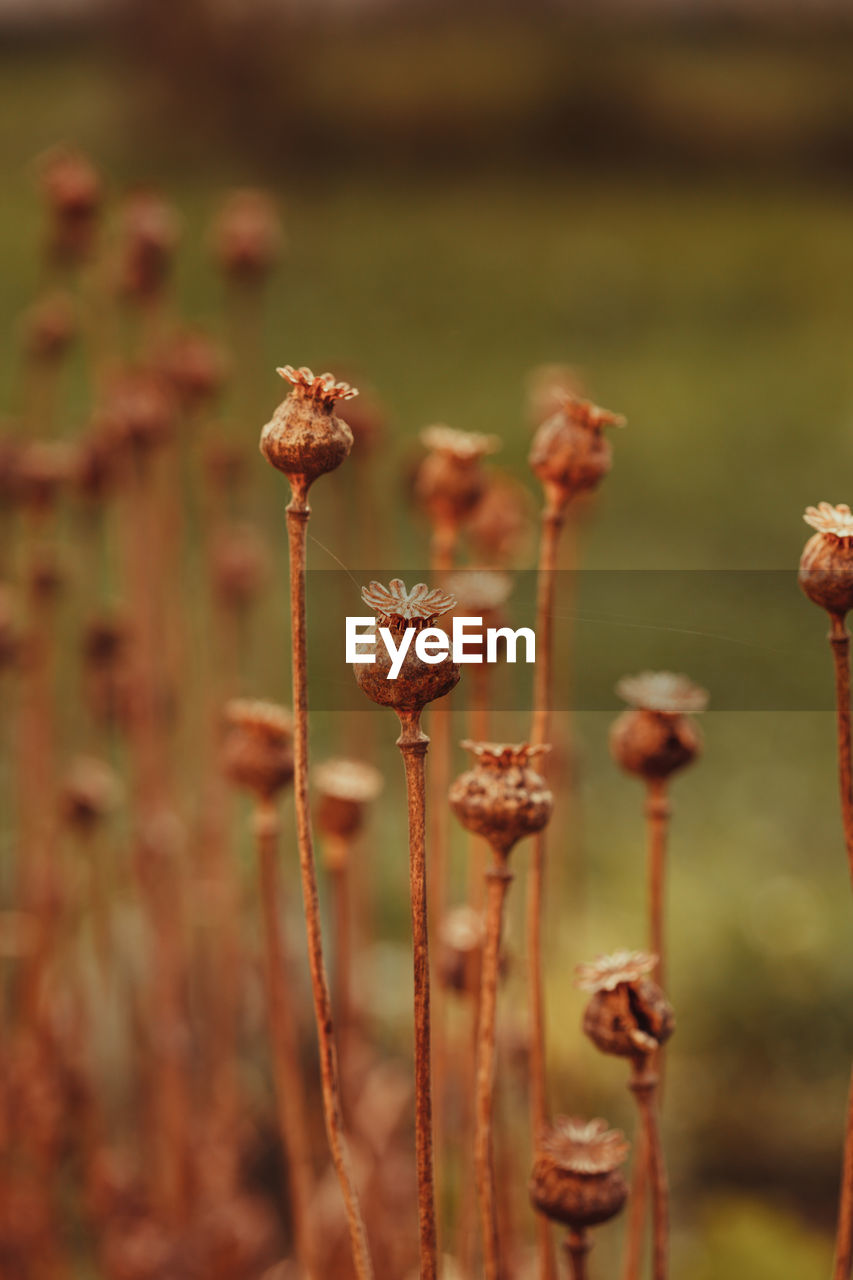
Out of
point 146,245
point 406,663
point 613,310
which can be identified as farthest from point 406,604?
point 613,310

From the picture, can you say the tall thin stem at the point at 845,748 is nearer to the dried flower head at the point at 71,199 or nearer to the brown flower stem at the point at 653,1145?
the brown flower stem at the point at 653,1145

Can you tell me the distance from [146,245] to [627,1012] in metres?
0.40

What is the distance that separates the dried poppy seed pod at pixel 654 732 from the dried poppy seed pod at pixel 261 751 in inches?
3.2

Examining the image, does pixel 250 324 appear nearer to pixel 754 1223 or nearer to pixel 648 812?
pixel 754 1223

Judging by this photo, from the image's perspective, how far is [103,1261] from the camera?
556 millimetres

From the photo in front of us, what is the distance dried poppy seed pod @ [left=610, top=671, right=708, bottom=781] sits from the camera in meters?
0.28

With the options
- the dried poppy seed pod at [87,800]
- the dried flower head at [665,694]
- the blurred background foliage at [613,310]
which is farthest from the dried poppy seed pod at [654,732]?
the dried poppy seed pod at [87,800]

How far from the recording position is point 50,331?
0.55 meters

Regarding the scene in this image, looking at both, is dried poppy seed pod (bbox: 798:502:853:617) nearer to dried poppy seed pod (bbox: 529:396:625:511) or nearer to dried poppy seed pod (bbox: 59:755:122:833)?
dried poppy seed pod (bbox: 529:396:625:511)

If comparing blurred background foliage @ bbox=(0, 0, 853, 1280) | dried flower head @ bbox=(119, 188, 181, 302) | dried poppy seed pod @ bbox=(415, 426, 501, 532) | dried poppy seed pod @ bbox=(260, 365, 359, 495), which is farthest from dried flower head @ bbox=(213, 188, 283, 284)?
dried poppy seed pod @ bbox=(260, 365, 359, 495)

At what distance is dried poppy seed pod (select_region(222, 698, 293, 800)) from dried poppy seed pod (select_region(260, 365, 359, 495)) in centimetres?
11

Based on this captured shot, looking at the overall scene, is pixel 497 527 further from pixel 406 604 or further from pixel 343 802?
pixel 406 604

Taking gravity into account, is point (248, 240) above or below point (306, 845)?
above

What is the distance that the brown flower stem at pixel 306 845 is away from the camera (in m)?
0.20
